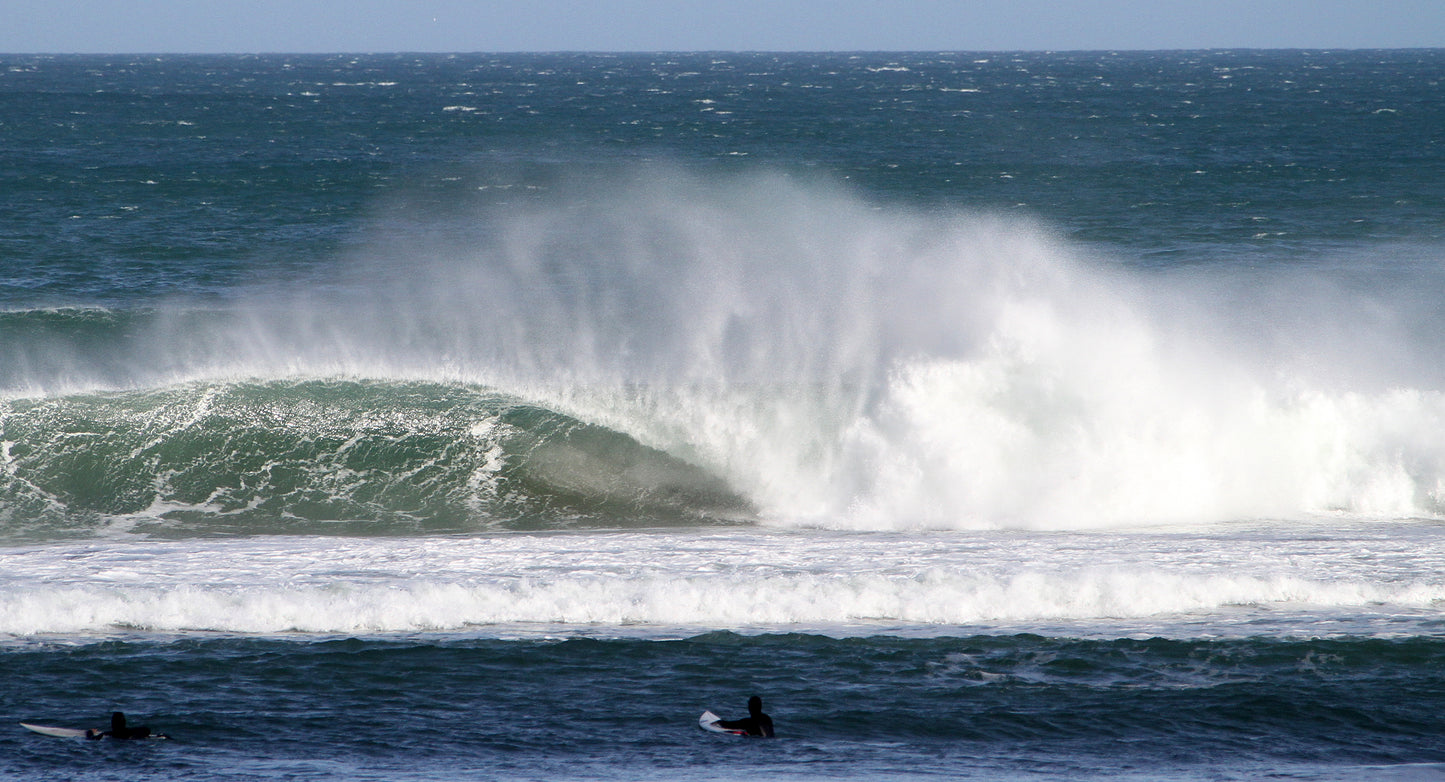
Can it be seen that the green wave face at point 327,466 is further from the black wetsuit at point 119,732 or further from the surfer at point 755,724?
the surfer at point 755,724

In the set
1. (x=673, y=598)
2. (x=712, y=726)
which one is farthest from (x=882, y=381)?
(x=712, y=726)

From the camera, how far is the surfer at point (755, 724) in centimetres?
835

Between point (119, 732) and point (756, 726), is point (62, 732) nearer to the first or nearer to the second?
point (119, 732)

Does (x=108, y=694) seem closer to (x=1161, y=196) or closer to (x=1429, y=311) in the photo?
(x=1429, y=311)

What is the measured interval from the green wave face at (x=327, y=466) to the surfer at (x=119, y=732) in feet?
18.3

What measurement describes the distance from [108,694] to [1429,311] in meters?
23.3

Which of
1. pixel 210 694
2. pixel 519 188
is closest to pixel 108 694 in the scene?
pixel 210 694

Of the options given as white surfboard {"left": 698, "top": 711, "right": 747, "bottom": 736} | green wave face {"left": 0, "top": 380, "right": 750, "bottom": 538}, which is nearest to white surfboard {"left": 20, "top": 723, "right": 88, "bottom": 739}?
white surfboard {"left": 698, "top": 711, "right": 747, "bottom": 736}

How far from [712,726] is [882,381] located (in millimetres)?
8631

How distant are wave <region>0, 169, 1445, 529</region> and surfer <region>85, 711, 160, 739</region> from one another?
6225 millimetres

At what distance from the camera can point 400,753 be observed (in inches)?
323

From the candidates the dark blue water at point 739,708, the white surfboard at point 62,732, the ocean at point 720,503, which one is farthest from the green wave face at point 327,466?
the white surfboard at point 62,732

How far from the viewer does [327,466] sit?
51.7ft

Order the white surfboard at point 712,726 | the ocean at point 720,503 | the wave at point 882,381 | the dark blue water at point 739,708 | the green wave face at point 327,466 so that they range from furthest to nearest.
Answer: the wave at point 882,381 → the green wave face at point 327,466 → the ocean at point 720,503 → the white surfboard at point 712,726 → the dark blue water at point 739,708
